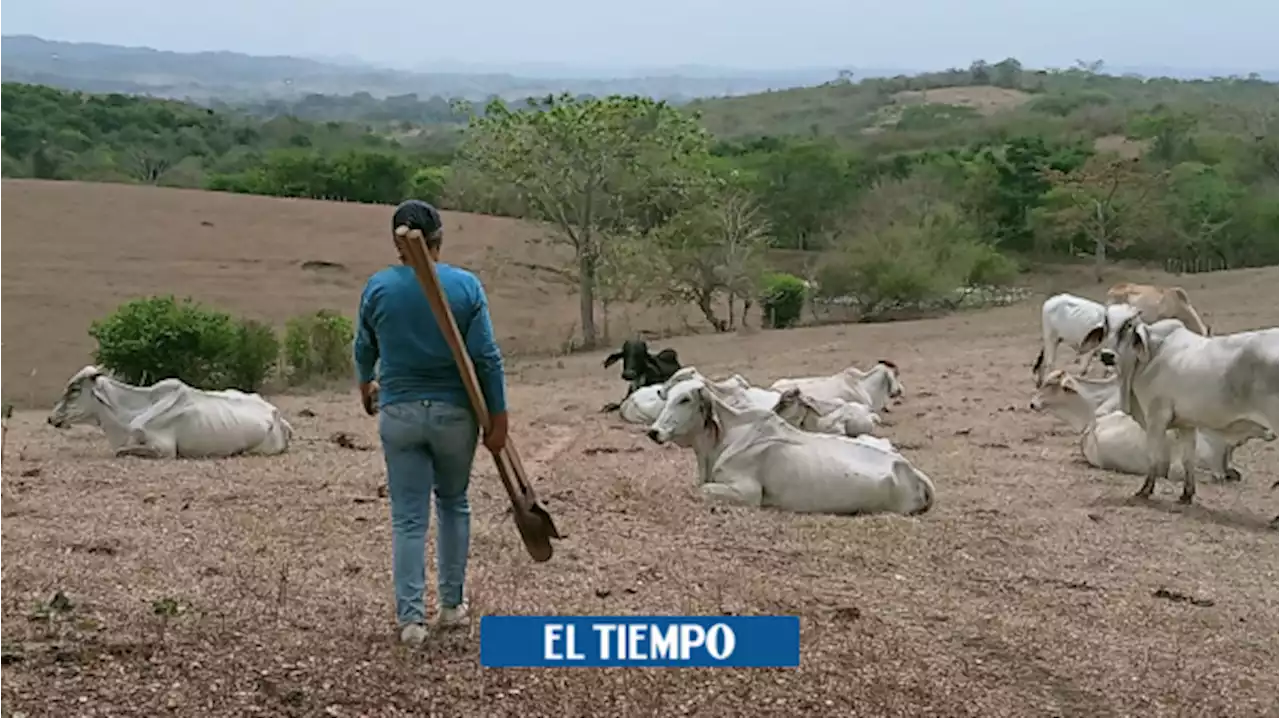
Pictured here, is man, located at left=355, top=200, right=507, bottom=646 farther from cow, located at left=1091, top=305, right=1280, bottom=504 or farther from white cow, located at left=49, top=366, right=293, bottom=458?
white cow, located at left=49, top=366, right=293, bottom=458

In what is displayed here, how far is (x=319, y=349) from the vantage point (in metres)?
21.4

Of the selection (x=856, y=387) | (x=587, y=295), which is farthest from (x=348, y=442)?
(x=587, y=295)

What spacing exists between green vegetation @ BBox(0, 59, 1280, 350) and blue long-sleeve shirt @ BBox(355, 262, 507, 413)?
20753 mm

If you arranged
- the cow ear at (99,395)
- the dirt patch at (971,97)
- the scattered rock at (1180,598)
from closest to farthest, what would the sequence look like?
1. the scattered rock at (1180,598)
2. the cow ear at (99,395)
3. the dirt patch at (971,97)

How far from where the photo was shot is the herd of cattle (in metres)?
9.52

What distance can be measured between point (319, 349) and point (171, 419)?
968cm

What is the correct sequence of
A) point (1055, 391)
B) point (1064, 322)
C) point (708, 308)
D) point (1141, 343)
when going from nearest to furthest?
point (1141, 343)
point (1055, 391)
point (1064, 322)
point (708, 308)

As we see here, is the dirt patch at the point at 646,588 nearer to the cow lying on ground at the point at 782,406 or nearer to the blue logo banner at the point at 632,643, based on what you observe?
the blue logo banner at the point at 632,643

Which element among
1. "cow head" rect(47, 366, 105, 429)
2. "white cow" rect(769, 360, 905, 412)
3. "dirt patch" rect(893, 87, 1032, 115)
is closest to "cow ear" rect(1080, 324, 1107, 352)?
"white cow" rect(769, 360, 905, 412)

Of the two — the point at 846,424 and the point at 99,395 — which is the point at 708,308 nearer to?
the point at 846,424

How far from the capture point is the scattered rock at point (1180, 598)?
734 centimetres

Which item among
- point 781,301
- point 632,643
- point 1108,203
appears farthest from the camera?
point 1108,203

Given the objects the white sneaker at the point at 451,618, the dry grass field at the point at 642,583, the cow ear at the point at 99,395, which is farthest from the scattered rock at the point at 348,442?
the white sneaker at the point at 451,618

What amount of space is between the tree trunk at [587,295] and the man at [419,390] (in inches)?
819
